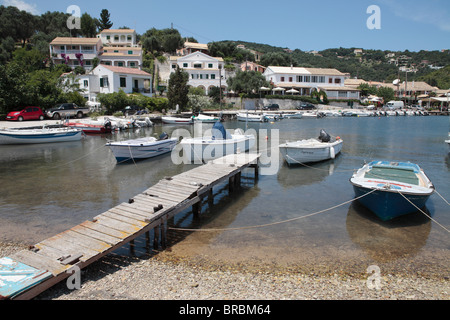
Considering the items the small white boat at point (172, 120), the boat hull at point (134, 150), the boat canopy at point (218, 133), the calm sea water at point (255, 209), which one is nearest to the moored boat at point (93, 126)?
the small white boat at point (172, 120)

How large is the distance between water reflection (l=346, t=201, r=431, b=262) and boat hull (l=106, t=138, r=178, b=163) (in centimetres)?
1468

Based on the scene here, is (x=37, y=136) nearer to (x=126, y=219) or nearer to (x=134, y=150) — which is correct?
(x=134, y=150)

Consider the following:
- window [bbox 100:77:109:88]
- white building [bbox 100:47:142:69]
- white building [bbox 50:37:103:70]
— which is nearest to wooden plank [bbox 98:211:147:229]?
window [bbox 100:77:109:88]

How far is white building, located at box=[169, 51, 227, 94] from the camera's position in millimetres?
71188

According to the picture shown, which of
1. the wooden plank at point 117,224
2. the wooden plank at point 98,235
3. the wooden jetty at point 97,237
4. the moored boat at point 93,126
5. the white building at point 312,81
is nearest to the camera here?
the wooden jetty at point 97,237

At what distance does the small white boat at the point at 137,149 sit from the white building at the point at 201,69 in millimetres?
49422

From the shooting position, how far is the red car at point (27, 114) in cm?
3672

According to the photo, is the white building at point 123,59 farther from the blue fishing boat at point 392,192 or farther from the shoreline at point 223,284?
the shoreline at point 223,284

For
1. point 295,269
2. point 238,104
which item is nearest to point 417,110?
point 238,104

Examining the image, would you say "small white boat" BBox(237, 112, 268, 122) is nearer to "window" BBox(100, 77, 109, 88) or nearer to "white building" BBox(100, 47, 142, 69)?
"window" BBox(100, 77, 109, 88)

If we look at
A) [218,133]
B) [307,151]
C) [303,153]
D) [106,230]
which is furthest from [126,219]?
[307,151]

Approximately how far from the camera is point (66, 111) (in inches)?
1617

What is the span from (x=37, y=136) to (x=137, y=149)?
41.4 feet
